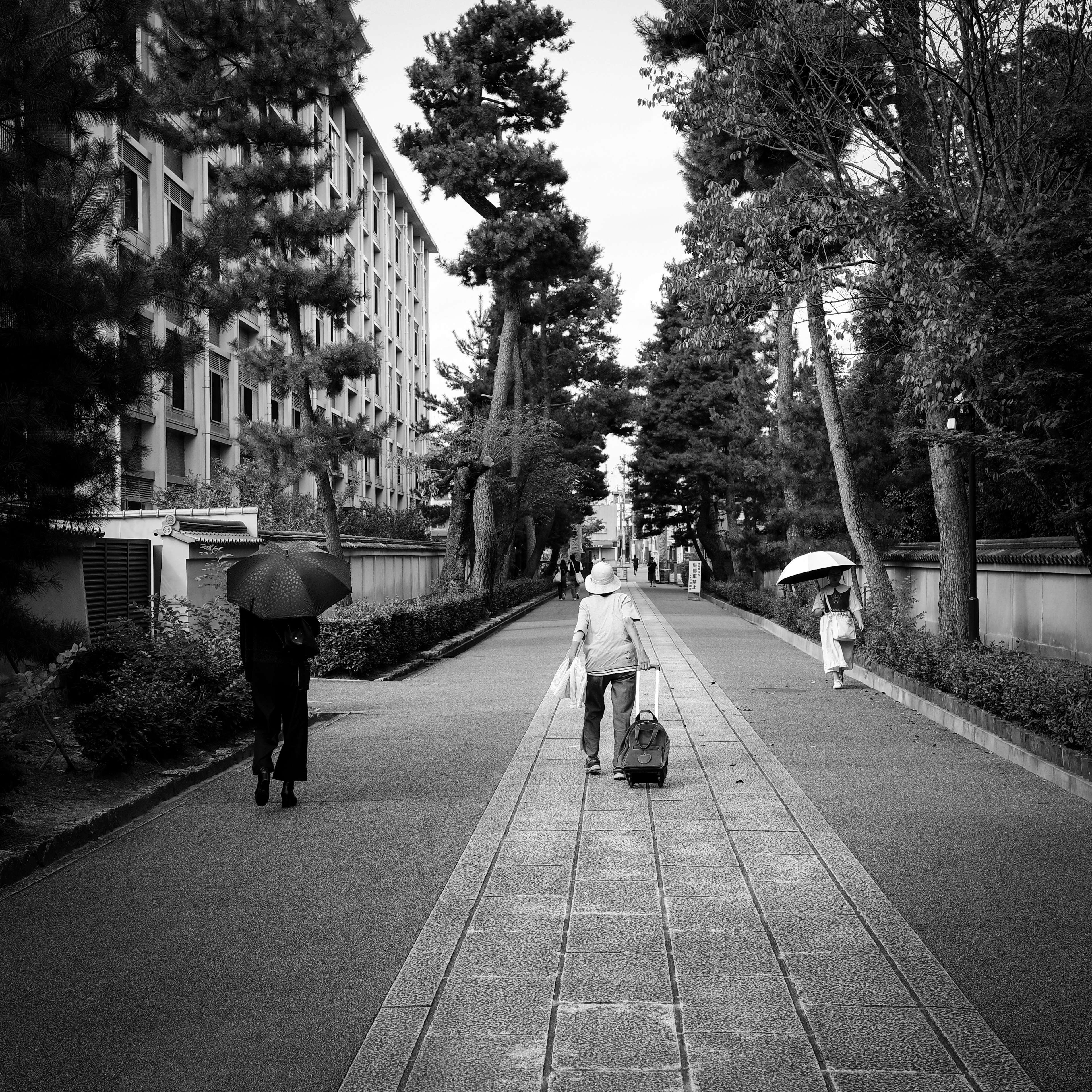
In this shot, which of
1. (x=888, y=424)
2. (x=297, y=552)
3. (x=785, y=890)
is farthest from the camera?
(x=888, y=424)

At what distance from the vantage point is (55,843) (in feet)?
20.9

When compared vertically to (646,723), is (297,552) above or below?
above

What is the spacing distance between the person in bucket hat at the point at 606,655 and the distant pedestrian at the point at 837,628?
6.51 meters

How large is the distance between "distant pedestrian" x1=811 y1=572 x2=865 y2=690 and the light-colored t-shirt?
6587mm

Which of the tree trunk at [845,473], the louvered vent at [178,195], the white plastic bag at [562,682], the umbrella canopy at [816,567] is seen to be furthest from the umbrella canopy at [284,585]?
the louvered vent at [178,195]

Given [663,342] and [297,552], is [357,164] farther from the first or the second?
[297,552]

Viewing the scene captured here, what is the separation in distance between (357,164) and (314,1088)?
5844 cm

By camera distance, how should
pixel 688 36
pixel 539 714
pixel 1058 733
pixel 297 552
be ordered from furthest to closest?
pixel 688 36
pixel 539 714
pixel 1058 733
pixel 297 552

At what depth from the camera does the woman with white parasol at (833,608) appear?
1493cm

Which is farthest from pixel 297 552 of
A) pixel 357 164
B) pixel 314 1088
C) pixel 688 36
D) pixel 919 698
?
pixel 357 164

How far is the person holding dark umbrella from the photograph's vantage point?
7.70 meters

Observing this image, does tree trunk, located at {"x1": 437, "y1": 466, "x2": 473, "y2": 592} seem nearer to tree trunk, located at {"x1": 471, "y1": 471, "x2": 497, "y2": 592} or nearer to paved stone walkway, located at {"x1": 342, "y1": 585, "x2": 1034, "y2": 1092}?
tree trunk, located at {"x1": 471, "y1": 471, "x2": 497, "y2": 592}

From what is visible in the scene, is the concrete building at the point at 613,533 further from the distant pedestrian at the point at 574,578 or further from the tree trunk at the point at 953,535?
the tree trunk at the point at 953,535

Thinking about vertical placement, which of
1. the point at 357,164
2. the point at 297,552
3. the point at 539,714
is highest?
the point at 357,164
